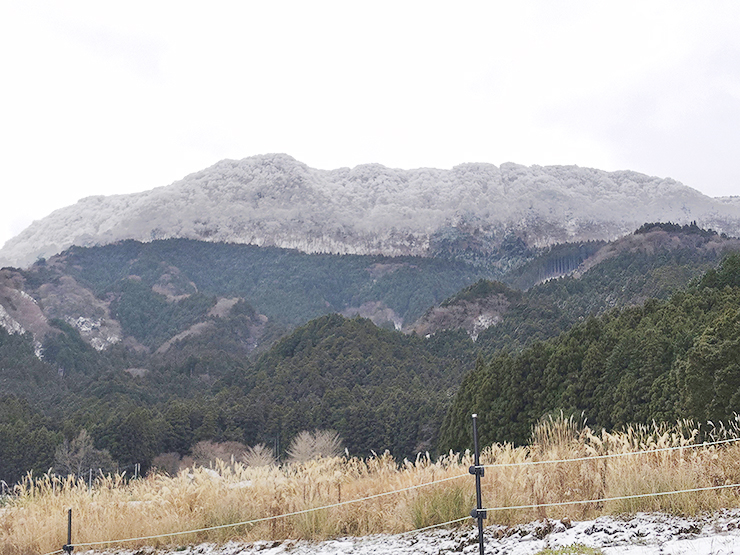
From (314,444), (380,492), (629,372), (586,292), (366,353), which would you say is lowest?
(314,444)

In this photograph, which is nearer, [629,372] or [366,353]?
[629,372]

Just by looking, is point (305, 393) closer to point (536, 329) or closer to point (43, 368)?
point (536, 329)

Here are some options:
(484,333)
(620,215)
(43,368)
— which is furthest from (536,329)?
(620,215)

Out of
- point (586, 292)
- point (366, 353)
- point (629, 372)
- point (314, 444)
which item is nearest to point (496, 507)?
point (629, 372)

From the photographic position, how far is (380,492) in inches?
331

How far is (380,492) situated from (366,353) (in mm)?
75902

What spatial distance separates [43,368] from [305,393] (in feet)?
147

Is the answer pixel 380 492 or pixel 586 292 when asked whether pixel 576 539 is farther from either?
pixel 586 292

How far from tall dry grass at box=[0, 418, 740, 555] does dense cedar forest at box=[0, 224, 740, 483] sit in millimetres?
9939

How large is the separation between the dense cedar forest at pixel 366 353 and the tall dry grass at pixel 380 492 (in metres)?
9.94

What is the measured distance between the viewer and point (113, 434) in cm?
6053

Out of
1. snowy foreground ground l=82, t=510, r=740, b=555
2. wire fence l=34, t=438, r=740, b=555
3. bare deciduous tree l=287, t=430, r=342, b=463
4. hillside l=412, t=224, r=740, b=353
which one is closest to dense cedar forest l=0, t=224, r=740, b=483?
hillside l=412, t=224, r=740, b=353

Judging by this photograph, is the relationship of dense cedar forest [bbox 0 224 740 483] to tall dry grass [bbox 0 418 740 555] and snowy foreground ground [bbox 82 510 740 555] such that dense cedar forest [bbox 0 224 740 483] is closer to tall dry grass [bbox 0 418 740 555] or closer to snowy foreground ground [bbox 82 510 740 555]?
tall dry grass [bbox 0 418 740 555]

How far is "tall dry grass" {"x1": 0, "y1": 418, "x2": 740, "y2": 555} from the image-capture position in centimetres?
693
